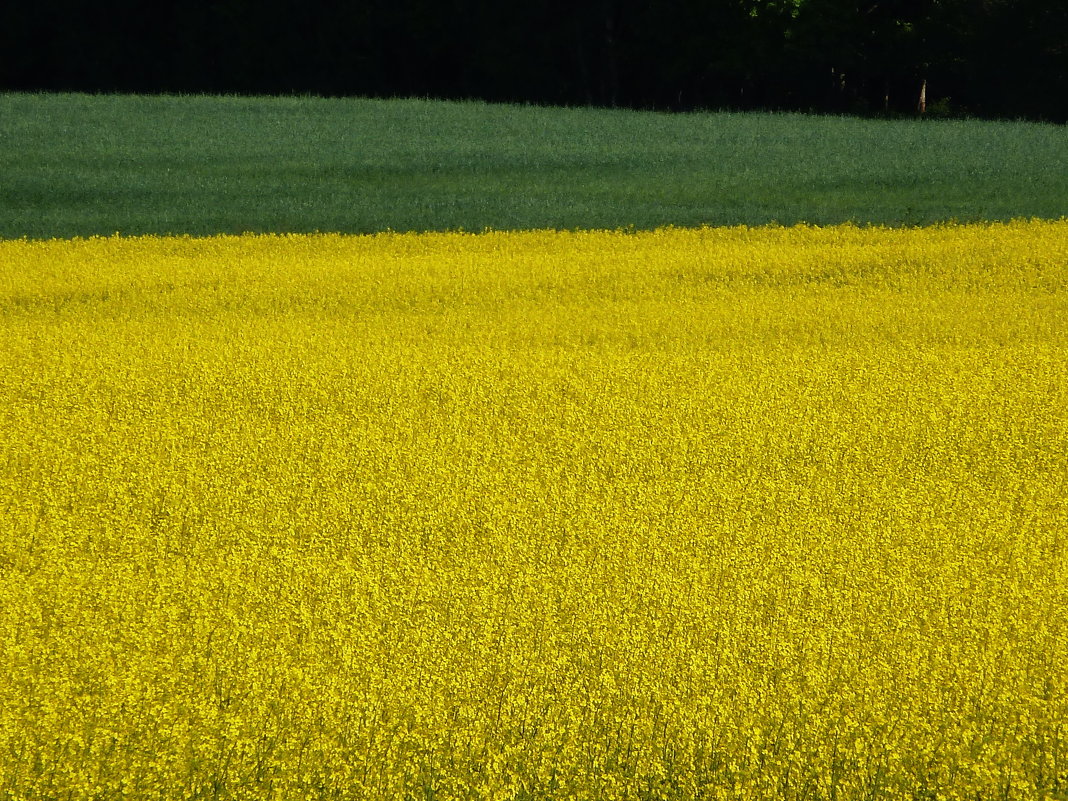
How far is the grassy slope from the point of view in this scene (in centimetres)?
1667

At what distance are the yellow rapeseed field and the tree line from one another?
31926 millimetres

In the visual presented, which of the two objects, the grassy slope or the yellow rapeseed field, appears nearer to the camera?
the yellow rapeseed field

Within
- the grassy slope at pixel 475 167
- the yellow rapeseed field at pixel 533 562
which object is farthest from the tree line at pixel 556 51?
the yellow rapeseed field at pixel 533 562

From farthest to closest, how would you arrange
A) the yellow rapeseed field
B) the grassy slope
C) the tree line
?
1. the tree line
2. the grassy slope
3. the yellow rapeseed field

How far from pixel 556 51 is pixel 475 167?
2455cm

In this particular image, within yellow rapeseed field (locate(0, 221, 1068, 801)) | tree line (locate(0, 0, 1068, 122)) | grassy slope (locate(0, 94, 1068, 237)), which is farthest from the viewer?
tree line (locate(0, 0, 1068, 122))

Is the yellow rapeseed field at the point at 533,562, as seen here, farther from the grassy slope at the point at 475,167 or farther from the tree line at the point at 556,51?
the tree line at the point at 556,51

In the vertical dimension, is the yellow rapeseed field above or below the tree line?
below

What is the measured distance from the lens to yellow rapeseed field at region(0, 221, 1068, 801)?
3850 millimetres

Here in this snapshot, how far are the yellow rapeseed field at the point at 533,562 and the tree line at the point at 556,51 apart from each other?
31926 mm

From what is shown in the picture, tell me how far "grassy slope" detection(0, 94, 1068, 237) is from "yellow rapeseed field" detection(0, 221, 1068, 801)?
6985 mm

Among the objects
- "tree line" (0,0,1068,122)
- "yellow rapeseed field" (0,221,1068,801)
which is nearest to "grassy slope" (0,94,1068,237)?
"yellow rapeseed field" (0,221,1068,801)

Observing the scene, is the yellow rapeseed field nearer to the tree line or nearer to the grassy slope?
the grassy slope

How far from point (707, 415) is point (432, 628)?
A: 3.20 metres
